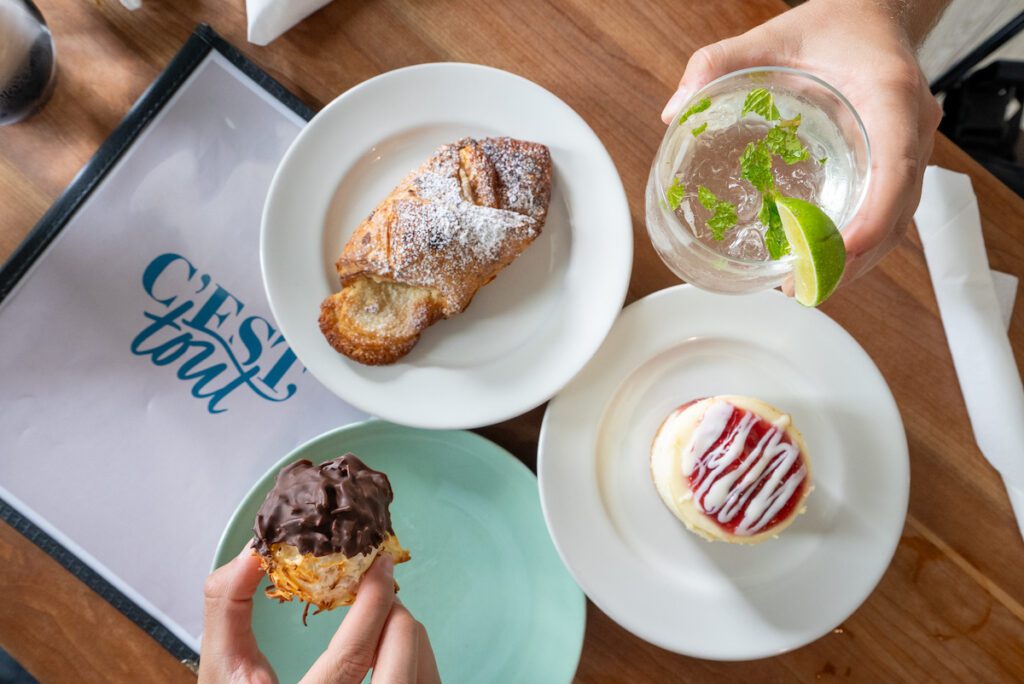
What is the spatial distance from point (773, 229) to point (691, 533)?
540mm

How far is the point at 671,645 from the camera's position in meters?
1.26

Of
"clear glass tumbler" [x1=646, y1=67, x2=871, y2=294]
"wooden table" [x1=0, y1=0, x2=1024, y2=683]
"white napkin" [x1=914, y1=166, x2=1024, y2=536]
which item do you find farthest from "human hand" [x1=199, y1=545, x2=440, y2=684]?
"white napkin" [x1=914, y1=166, x2=1024, y2=536]

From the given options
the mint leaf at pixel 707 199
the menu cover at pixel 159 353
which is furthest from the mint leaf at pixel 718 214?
the menu cover at pixel 159 353

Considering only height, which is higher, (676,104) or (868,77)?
(676,104)

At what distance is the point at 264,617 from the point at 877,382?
1.03 m

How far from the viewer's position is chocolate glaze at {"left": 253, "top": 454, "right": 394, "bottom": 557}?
1.03m

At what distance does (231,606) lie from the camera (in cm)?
110

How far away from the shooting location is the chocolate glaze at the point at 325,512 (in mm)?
1031

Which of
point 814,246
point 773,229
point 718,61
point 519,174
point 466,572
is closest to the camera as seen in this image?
point 814,246

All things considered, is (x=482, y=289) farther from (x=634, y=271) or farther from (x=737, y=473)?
(x=737, y=473)

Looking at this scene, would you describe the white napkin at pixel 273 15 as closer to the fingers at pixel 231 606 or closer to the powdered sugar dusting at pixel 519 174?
the powdered sugar dusting at pixel 519 174

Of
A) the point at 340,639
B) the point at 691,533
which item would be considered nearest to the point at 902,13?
the point at 691,533

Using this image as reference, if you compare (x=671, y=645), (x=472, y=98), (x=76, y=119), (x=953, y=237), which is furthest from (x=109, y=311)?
(x=953, y=237)

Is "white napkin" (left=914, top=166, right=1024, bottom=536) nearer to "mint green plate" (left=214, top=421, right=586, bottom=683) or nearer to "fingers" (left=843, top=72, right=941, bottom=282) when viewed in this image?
"fingers" (left=843, top=72, right=941, bottom=282)
